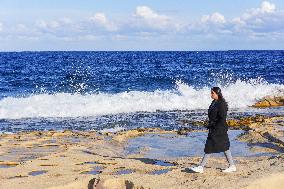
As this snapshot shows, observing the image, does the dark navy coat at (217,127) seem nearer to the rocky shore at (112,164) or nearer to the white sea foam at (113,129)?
the rocky shore at (112,164)

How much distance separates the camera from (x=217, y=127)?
27.7 feet

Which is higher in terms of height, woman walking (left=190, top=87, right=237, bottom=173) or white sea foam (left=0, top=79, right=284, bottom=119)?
woman walking (left=190, top=87, right=237, bottom=173)

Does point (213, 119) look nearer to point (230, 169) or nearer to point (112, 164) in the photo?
point (230, 169)

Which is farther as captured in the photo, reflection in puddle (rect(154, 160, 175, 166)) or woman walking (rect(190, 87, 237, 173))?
reflection in puddle (rect(154, 160, 175, 166))

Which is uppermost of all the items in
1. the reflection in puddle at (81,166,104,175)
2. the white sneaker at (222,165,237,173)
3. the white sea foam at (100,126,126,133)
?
the white sneaker at (222,165,237,173)

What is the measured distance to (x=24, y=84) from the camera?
112 ft

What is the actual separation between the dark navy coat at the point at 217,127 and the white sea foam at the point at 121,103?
11.9 metres

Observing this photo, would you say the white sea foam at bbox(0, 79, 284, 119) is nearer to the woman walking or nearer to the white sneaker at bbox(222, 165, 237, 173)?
the woman walking

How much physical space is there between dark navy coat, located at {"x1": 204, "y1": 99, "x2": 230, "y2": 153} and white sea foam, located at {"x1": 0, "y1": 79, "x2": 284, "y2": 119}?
39.1 ft

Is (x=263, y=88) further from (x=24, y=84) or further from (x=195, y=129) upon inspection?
(x=24, y=84)

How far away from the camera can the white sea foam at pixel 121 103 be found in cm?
2011

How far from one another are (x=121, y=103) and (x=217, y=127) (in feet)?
44.6

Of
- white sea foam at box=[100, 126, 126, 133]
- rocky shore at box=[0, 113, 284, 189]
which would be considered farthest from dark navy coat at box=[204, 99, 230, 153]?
white sea foam at box=[100, 126, 126, 133]

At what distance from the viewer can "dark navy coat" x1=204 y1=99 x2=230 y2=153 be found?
8.38 m
